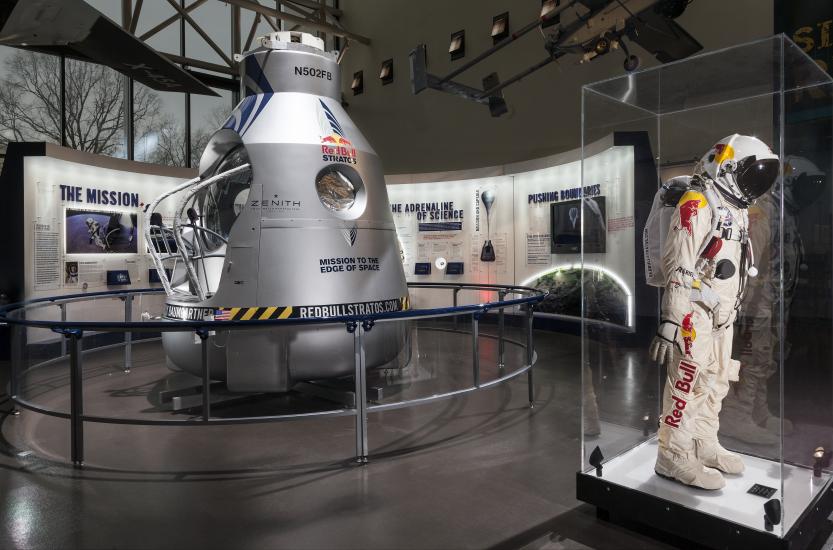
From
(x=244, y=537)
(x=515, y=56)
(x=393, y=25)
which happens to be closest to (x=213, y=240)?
(x=244, y=537)

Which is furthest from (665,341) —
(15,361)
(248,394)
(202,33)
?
(202,33)

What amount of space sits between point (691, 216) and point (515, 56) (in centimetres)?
808

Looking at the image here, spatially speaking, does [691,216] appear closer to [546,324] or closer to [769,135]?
[769,135]

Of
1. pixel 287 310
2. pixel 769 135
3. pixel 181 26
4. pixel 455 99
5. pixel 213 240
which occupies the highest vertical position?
pixel 181 26

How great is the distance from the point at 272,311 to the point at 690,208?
327cm

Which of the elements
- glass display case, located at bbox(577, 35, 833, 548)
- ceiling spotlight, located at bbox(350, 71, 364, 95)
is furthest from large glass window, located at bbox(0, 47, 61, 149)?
glass display case, located at bbox(577, 35, 833, 548)

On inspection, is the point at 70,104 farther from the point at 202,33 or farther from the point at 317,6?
the point at 317,6

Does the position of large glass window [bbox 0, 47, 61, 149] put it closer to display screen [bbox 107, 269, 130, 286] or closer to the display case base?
display screen [bbox 107, 269, 130, 286]

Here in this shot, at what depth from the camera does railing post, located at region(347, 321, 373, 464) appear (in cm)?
396

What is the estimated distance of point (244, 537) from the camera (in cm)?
295

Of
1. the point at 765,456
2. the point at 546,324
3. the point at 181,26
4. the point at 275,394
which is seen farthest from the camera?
the point at 181,26

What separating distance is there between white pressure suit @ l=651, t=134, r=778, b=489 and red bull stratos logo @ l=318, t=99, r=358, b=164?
10.3 feet

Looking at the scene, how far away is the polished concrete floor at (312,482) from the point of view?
2.96 metres

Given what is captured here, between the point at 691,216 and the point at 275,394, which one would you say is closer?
the point at 691,216
